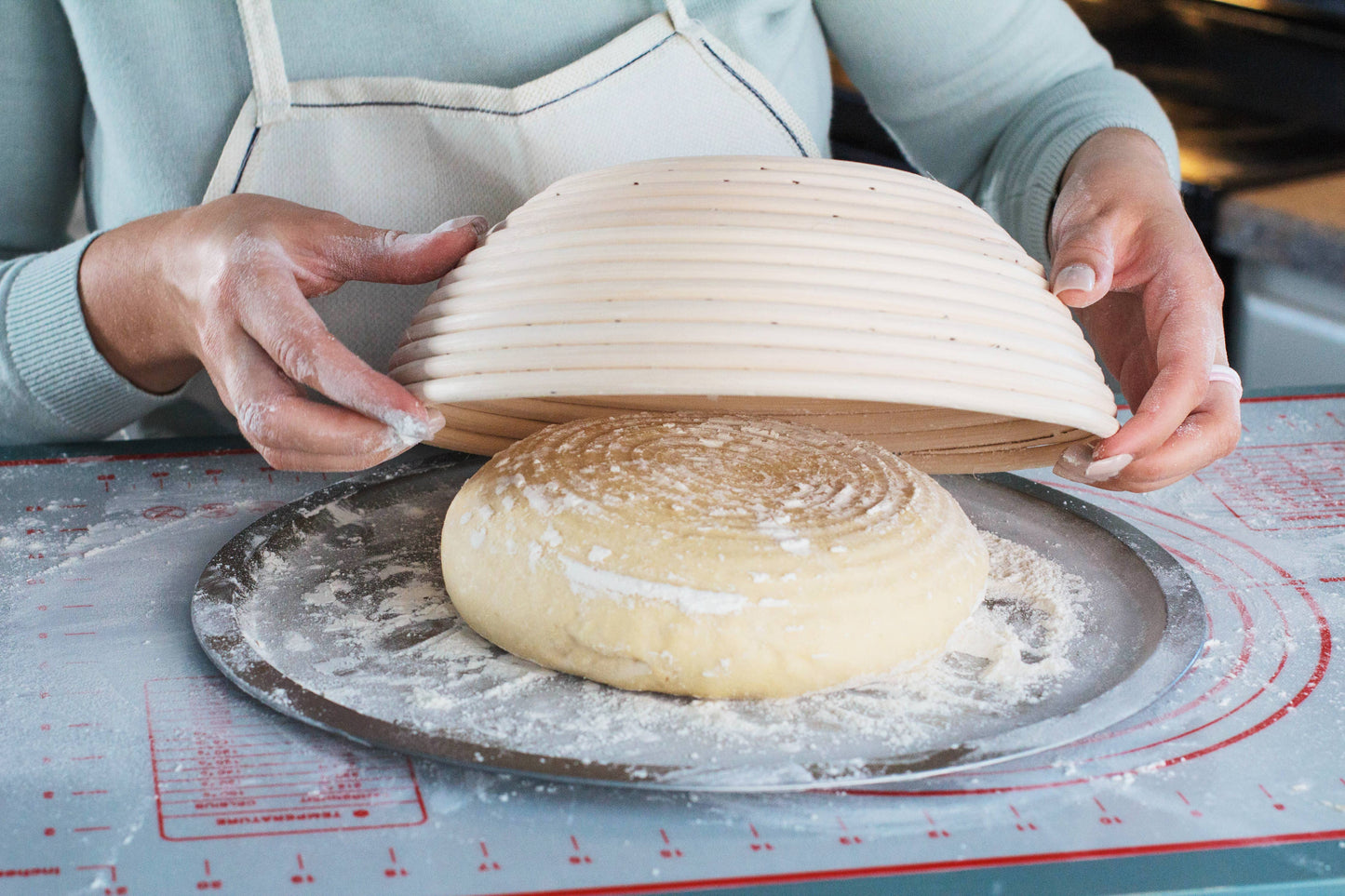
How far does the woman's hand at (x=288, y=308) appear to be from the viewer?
70 cm

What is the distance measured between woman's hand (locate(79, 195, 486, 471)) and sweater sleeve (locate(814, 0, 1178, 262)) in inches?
27.5

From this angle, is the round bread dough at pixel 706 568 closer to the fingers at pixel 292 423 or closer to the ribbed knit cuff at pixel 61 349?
the fingers at pixel 292 423

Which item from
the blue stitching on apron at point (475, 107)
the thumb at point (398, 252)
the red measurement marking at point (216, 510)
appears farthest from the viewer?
the blue stitching on apron at point (475, 107)

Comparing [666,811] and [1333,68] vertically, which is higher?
[666,811]

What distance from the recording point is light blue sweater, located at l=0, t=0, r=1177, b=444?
40.7 inches

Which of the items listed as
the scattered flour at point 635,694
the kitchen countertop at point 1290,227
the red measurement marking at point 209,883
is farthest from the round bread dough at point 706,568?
the kitchen countertop at point 1290,227

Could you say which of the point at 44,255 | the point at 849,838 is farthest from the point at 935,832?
the point at 44,255

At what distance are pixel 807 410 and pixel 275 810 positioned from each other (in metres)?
0.52

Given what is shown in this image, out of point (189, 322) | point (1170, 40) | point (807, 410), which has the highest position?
point (189, 322)

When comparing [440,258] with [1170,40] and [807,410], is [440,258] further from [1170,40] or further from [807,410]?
[1170,40]

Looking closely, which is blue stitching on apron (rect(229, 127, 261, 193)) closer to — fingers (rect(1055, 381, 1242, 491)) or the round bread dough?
the round bread dough

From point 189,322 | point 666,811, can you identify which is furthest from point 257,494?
point 666,811

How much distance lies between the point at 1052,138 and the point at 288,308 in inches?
33.6

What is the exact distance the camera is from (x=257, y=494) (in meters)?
1.03
